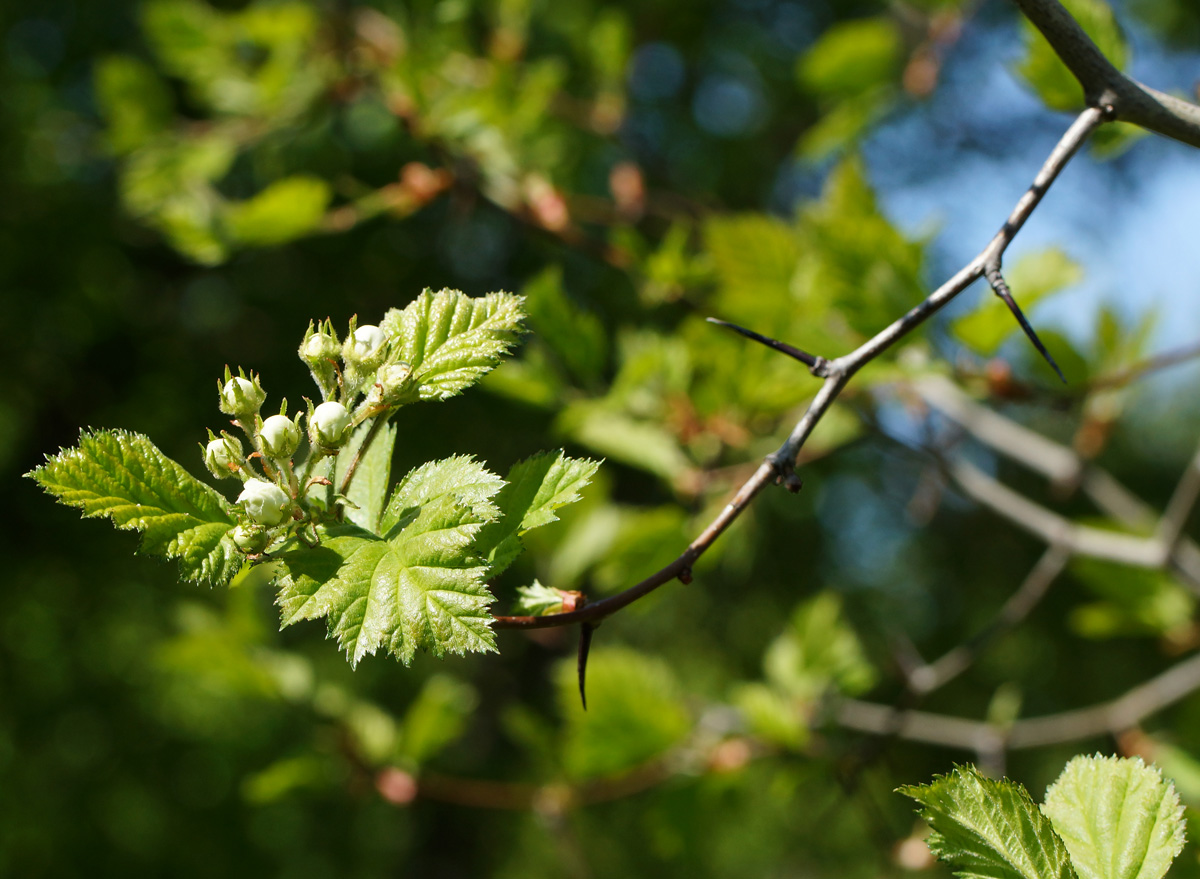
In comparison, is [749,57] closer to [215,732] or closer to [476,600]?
[476,600]

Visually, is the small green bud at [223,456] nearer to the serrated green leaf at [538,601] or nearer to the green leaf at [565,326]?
the serrated green leaf at [538,601]

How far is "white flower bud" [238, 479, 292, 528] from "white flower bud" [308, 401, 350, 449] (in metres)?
0.04

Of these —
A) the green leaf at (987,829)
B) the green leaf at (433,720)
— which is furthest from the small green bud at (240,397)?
the green leaf at (433,720)

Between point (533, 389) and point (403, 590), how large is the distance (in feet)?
2.34

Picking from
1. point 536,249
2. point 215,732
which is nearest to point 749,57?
point 536,249

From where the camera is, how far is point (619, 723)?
1.36m

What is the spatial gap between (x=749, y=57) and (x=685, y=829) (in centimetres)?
278

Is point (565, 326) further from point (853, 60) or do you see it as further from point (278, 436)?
point (853, 60)

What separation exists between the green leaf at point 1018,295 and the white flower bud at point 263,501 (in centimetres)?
80

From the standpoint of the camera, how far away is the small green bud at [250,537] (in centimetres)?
51

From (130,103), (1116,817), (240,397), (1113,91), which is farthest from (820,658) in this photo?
(130,103)

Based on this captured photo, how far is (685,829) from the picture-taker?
4.66 feet

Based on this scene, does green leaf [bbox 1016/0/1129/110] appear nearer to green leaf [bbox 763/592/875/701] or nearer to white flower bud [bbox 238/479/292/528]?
white flower bud [bbox 238/479/292/528]

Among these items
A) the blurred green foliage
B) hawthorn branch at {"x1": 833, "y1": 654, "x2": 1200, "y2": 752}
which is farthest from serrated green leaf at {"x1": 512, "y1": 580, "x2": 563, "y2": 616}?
hawthorn branch at {"x1": 833, "y1": 654, "x2": 1200, "y2": 752}
